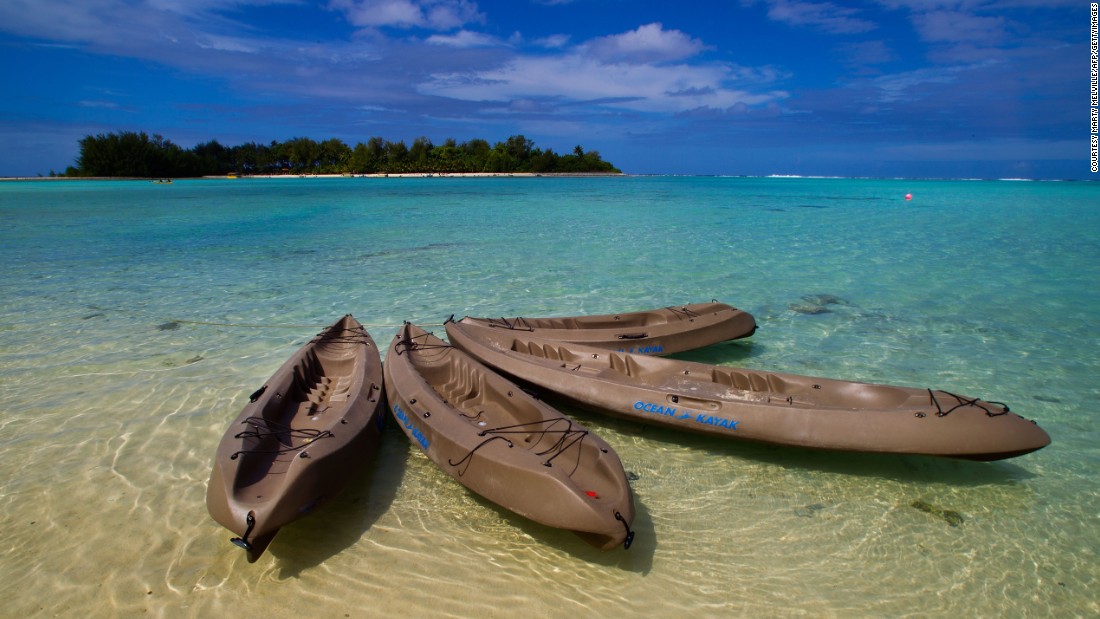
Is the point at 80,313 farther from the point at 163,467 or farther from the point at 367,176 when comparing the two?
the point at 367,176

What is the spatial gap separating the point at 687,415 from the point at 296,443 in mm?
3543

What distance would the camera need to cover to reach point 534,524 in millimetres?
4426

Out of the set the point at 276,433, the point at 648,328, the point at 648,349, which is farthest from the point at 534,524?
the point at 648,328

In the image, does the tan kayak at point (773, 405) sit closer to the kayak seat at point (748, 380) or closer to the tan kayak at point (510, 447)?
the kayak seat at point (748, 380)

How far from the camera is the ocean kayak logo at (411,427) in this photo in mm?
4829

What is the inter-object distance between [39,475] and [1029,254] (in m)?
24.3

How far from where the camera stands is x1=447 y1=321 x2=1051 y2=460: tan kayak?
15.1ft

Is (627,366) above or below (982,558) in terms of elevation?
above

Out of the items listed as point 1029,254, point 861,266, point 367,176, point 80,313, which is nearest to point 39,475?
point 80,313

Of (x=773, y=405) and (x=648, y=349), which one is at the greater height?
(x=773, y=405)

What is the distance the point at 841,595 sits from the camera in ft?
12.8

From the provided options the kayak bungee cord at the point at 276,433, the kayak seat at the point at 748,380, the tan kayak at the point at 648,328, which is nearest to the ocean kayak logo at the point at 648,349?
the tan kayak at the point at 648,328

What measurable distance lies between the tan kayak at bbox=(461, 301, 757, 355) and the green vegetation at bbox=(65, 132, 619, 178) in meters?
109

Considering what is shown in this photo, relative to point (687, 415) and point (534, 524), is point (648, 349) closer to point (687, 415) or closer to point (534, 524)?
point (687, 415)
